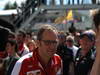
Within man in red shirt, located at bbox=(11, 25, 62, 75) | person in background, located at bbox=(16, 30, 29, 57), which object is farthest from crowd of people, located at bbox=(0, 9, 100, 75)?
person in background, located at bbox=(16, 30, 29, 57)

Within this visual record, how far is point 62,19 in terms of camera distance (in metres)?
24.4

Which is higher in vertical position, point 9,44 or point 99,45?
point 99,45

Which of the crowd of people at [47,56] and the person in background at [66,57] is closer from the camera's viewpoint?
the crowd of people at [47,56]

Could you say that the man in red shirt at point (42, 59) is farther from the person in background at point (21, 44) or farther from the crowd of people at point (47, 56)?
the person in background at point (21, 44)

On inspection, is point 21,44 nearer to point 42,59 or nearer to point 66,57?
point 66,57

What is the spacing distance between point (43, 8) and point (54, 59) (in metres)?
20.5

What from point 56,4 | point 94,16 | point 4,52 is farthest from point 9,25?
point 56,4

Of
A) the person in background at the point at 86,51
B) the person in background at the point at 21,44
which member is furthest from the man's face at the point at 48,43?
the person in background at the point at 21,44

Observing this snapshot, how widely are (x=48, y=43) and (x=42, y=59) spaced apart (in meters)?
0.19

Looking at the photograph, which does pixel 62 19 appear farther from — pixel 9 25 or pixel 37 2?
pixel 9 25

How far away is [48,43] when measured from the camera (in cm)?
360

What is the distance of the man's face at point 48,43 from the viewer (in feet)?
11.7

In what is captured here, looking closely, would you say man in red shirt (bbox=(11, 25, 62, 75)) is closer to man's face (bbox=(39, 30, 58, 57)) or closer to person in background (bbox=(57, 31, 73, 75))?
man's face (bbox=(39, 30, 58, 57))

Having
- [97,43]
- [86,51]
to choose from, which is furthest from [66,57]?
[97,43]
